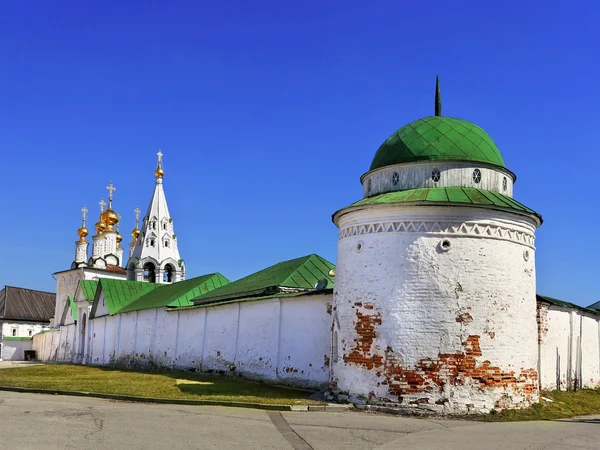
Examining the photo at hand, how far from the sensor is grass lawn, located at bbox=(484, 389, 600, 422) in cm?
1363

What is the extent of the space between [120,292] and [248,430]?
29.5 m

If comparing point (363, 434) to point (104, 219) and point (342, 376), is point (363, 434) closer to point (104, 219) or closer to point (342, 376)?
point (342, 376)

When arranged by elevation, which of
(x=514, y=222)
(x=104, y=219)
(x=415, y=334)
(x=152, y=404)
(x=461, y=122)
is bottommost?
(x=152, y=404)

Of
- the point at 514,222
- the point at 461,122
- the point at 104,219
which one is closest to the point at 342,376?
the point at 514,222

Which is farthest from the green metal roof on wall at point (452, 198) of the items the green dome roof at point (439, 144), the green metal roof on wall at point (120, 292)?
the green metal roof on wall at point (120, 292)

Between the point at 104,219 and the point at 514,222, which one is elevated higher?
the point at 104,219

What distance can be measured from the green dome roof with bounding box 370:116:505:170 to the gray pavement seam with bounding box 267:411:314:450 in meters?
6.94

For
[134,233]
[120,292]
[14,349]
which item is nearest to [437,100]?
[120,292]

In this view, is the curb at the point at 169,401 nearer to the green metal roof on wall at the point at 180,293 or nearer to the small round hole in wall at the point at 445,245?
the small round hole in wall at the point at 445,245

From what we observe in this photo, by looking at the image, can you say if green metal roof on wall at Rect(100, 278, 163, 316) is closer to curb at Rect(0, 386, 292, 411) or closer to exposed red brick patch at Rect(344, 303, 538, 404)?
curb at Rect(0, 386, 292, 411)

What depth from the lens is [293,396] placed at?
55.1ft

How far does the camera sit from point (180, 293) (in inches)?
1250

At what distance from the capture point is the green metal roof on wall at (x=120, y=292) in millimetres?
37625

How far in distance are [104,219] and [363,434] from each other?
50511 mm
